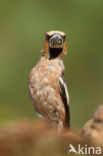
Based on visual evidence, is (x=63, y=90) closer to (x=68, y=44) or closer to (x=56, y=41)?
(x=56, y=41)

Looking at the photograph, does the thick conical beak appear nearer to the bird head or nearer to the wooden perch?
the bird head

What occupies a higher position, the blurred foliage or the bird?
the bird

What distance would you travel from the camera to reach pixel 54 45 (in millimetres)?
8383

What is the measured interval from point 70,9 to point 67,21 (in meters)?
0.51

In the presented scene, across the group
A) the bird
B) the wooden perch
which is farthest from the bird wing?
the wooden perch

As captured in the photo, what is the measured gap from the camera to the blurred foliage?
20538mm

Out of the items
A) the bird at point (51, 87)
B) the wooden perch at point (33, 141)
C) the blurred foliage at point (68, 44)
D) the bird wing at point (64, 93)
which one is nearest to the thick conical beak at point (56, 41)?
the bird at point (51, 87)

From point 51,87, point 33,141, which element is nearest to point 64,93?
point 51,87

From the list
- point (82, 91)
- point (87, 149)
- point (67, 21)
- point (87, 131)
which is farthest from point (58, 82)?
point (67, 21)

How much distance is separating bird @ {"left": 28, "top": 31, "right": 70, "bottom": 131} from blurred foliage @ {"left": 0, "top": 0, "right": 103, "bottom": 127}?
9019mm

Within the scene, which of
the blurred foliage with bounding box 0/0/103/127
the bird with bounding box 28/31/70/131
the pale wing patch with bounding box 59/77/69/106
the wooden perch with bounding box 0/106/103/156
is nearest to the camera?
the wooden perch with bounding box 0/106/103/156

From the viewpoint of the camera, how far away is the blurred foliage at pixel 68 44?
20.5 meters

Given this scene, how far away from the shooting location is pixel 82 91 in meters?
21.8

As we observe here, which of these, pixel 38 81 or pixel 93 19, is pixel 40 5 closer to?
pixel 93 19
